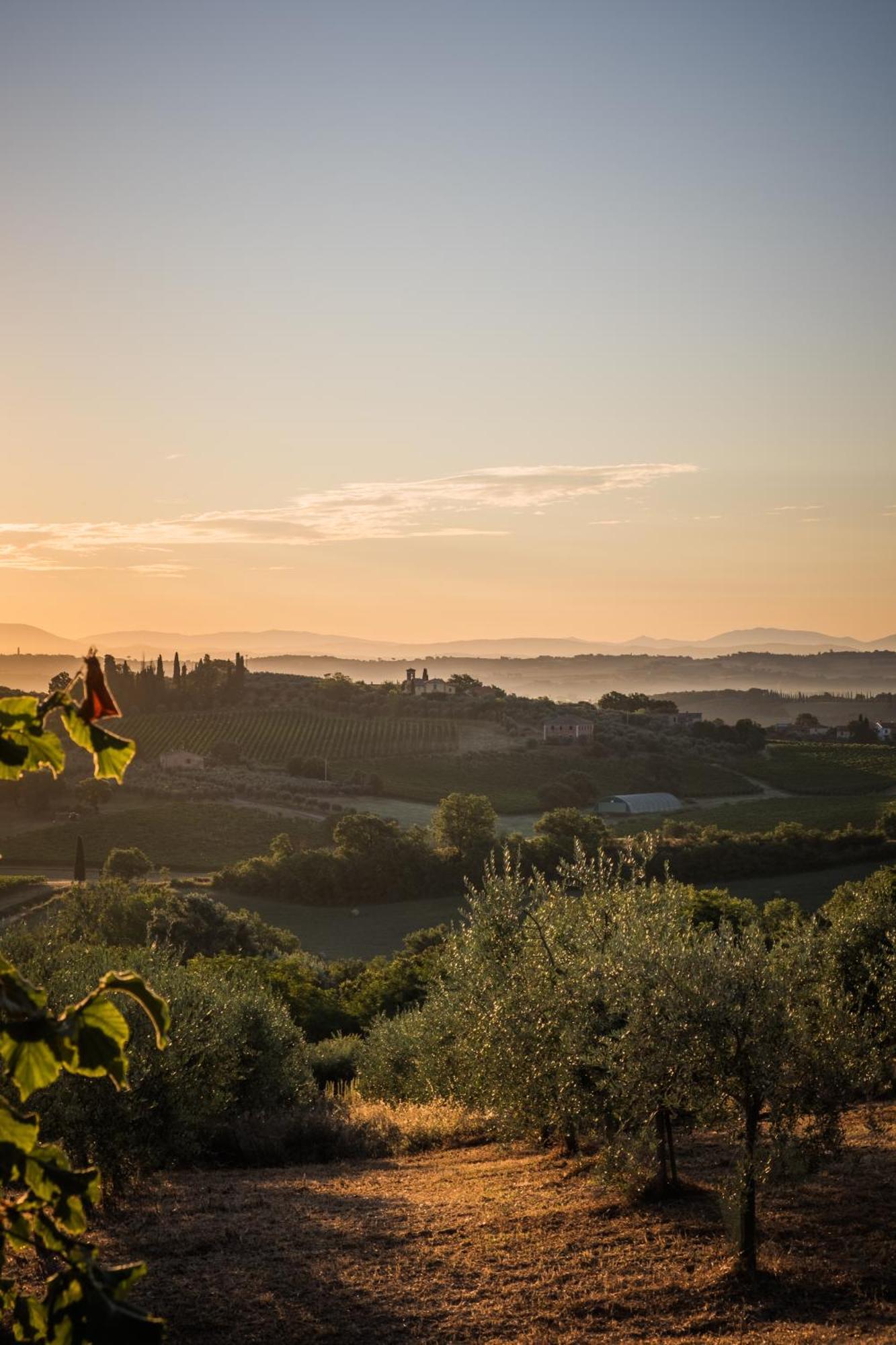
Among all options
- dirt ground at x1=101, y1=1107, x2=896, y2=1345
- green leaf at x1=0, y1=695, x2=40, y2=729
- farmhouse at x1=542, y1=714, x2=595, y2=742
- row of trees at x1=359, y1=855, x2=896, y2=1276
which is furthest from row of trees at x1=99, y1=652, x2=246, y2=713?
green leaf at x1=0, y1=695, x2=40, y2=729

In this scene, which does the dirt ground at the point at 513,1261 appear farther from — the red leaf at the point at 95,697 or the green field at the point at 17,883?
the green field at the point at 17,883

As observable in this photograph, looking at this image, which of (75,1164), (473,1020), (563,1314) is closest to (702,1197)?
(563,1314)

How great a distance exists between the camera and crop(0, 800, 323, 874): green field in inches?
3036

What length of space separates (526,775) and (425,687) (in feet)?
166

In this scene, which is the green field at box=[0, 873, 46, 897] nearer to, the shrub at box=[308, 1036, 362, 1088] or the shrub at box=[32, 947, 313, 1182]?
Answer: the shrub at box=[308, 1036, 362, 1088]

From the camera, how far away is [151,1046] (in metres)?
16.6

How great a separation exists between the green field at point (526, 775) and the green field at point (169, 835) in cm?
1793

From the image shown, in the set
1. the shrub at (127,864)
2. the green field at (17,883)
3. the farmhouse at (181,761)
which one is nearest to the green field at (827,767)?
the farmhouse at (181,761)

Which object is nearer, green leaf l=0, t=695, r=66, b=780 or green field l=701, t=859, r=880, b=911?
green leaf l=0, t=695, r=66, b=780

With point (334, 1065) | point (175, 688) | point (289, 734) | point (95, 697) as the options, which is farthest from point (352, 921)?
point (175, 688)

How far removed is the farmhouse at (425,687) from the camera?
148 metres

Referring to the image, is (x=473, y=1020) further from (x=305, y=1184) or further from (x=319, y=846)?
(x=319, y=846)

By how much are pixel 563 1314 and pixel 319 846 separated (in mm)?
70136

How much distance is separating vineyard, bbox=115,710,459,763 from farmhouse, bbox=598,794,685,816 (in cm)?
2701
